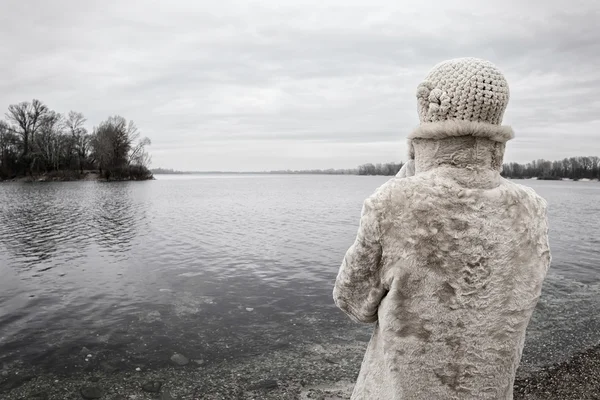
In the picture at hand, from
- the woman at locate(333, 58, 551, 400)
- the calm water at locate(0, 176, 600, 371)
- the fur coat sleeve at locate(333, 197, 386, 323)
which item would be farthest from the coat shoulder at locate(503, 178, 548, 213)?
the calm water at locate(0, 176, 600, 371)

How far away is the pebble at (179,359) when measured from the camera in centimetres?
823

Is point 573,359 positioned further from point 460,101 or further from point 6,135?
point 6,135

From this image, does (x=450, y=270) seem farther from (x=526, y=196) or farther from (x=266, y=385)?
(x=266, y=385)

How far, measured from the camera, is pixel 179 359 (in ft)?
27.4

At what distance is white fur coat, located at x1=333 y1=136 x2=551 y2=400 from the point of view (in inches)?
66.7

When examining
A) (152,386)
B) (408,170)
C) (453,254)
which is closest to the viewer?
(453,254)

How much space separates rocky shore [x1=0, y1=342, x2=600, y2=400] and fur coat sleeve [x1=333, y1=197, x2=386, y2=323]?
570cm

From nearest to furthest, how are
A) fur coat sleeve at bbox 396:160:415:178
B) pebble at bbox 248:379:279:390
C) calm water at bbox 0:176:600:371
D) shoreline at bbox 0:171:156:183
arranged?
fur coat sleeve at bbox 396:160:415:178 < pebble at bbox 248:379:279:390 < calm water at bbox 0:176:600:371 < shoreline at bbox 0:171:156:183

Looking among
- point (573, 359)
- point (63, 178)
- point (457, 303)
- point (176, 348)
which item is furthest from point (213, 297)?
point (63, 178)

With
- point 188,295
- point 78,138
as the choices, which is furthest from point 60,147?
point 188,295

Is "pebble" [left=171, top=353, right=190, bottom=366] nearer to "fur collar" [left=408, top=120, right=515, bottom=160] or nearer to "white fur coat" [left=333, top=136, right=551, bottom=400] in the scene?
"white fur coat" [left=333, top=136, right=551, bottom=400]

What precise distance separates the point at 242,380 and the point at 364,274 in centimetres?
659

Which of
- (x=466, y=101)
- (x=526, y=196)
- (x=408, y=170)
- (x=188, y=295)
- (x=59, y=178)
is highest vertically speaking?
(x=466, y=101)

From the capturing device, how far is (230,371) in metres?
7.89
